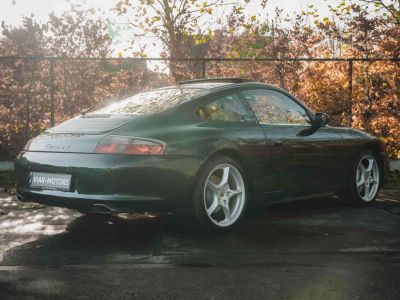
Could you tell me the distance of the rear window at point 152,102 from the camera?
211 inches

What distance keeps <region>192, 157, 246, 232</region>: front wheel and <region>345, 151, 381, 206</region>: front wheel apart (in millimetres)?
1940

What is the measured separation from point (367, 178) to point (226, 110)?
244 centimetres

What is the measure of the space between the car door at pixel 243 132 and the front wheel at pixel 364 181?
4.84ft

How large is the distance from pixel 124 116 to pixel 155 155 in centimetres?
66

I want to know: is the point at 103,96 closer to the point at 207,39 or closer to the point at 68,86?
the point at 68,86

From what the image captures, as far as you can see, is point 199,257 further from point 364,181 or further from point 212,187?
point 364,181

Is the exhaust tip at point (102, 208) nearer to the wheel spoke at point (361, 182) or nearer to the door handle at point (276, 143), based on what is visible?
the door handle at point (276, 143)

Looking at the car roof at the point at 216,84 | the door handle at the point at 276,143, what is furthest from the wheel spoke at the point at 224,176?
the car roof at the point at 216,84

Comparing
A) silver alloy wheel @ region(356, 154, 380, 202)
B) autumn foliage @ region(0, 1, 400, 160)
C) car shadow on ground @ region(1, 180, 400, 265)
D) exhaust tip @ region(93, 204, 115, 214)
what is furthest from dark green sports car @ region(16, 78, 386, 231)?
autumn foliage @ region(0, 1, 400, 160)

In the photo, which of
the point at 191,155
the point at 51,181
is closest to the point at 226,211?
the point at 191,155

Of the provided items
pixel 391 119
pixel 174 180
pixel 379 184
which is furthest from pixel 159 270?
pixel 391 119

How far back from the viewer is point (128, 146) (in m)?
4.75

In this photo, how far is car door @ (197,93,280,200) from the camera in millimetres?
5371

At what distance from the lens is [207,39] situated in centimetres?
1258
